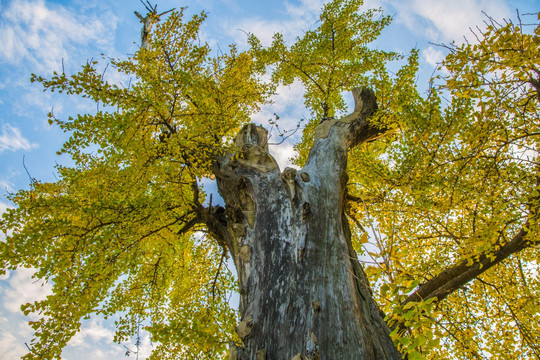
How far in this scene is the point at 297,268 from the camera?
2414 millimetres

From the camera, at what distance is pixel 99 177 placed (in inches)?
191

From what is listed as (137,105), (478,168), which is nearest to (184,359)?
(137,105)

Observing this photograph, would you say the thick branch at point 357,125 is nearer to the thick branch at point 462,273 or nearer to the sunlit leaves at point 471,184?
the sunlit leaves at point 471,184

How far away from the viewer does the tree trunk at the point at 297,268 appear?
1.98 metres

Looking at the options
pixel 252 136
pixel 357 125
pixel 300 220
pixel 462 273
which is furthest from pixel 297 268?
pixel 357 125

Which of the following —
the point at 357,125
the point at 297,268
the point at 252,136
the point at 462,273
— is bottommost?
the point at 297,268

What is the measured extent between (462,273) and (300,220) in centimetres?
242

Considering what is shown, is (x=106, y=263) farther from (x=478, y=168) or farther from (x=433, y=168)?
(x=478, y=168)

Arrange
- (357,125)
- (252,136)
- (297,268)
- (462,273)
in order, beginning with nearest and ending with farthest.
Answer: (297,268)
(462,273)
(357,125)
(252,136)

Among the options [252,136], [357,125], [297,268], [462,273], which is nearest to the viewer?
[297,268]

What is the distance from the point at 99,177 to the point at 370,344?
16.0 feet

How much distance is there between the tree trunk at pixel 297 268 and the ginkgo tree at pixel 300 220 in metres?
0.01

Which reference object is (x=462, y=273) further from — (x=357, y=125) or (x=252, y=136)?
(x=252, y=136)

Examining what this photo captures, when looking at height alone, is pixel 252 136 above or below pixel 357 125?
above
